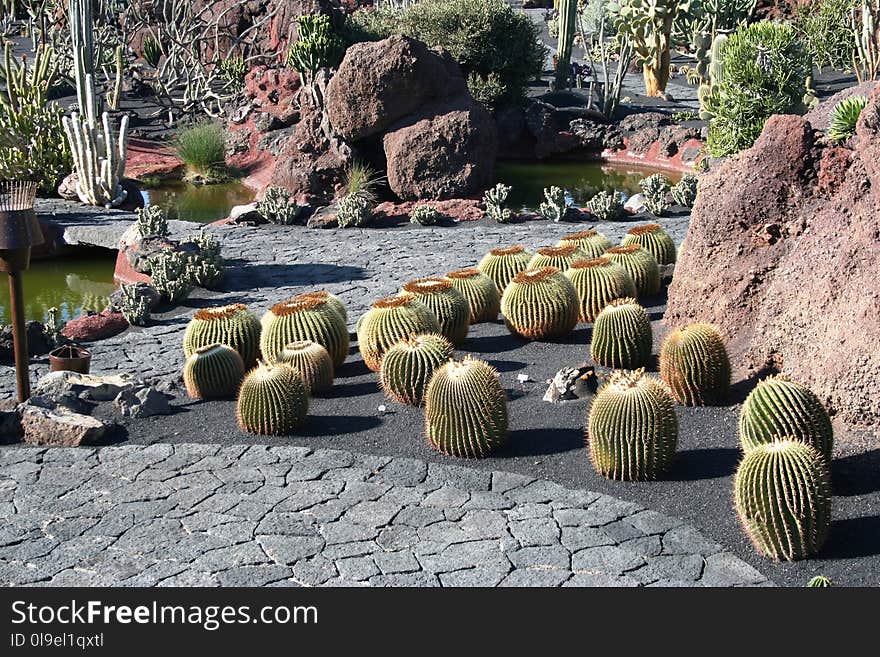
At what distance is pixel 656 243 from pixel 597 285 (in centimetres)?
185

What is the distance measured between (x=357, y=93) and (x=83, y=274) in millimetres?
5605

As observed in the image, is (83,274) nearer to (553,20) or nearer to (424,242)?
(424,242)

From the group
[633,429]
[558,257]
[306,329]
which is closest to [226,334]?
[306,329]

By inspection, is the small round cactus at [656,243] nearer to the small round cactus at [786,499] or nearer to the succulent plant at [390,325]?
the succulent plant at [390,325]

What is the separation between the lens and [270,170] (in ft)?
71.9

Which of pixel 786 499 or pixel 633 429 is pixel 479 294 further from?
pixel 786 499

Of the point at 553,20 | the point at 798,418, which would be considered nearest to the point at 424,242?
the point at 798,418

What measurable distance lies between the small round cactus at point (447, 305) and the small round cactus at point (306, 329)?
69 centimetres

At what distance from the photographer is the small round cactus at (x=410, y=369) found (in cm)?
758

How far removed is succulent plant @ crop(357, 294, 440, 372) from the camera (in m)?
8.30

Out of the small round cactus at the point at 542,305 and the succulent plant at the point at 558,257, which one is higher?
the succulent plant at the point at 558,257

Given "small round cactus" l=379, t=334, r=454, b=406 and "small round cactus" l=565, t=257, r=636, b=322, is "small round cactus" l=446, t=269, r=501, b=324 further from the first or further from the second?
"small round cactus" l=379, t=334, r=454, b=406

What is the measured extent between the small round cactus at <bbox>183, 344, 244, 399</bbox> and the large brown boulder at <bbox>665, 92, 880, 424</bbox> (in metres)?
3.40

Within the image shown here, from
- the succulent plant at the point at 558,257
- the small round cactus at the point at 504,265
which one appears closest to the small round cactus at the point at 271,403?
the succulent plant at the point at 558,257
